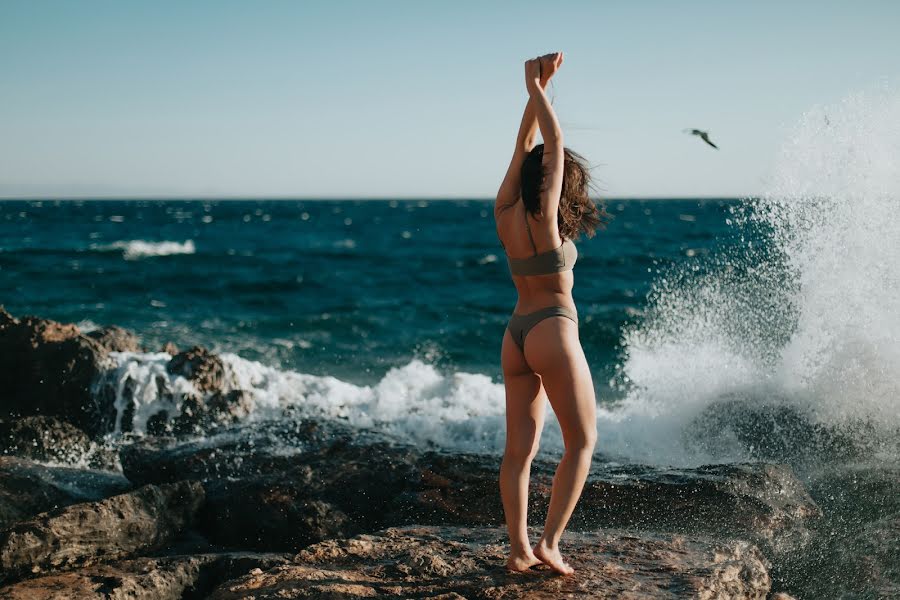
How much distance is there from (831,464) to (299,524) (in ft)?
14.4

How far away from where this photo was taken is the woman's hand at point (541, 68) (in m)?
3.55

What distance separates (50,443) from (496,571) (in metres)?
5.47

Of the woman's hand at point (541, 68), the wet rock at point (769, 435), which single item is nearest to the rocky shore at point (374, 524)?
the wet rock at point (769, 435)

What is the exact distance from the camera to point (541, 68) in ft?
11.7

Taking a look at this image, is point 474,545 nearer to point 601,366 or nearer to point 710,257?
point 601,366

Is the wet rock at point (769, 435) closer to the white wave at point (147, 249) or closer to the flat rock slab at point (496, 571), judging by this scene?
the flat rock slab at point (496, 571)

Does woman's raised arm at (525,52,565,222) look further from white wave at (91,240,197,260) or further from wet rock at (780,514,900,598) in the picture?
white wave at (91,240,197,260)

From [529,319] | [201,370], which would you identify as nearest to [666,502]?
[529,319]

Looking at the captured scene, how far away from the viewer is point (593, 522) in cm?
499

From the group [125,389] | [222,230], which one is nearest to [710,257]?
[125,389]

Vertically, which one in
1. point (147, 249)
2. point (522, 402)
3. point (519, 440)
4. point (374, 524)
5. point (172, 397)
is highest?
point (522, 402)

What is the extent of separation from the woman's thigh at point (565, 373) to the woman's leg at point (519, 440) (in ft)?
0.44

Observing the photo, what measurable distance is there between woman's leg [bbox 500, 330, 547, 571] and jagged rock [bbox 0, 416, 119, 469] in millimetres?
5173

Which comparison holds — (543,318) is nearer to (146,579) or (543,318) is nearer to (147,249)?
(146,579)
